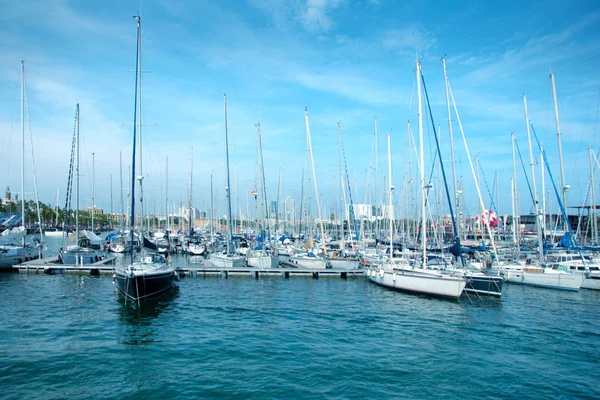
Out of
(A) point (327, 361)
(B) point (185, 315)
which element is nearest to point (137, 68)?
(B) point (185, 315)

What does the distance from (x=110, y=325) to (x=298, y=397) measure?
1229 cm

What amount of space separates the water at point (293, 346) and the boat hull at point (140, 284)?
2.78ft

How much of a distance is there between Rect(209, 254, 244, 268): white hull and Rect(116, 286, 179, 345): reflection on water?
12.5 metres

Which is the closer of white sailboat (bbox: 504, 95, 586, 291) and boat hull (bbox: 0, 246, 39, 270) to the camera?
white sailboat (bbox: 504, 95, 586, 291)

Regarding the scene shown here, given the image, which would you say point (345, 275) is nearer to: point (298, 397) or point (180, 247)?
point (298, 397)

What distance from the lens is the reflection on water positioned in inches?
736

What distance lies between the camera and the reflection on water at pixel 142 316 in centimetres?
1869

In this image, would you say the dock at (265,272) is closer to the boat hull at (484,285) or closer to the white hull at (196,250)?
the boat hull at (484,285)

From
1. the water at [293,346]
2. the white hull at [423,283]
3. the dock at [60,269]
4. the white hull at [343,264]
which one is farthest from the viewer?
the white hull at [343,264]

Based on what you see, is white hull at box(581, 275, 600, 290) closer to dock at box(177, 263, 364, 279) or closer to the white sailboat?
the white sailboat

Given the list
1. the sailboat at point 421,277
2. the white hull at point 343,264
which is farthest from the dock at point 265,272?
the sailboat at point 421,277

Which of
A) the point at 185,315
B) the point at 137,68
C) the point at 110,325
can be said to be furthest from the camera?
the point at 137,68

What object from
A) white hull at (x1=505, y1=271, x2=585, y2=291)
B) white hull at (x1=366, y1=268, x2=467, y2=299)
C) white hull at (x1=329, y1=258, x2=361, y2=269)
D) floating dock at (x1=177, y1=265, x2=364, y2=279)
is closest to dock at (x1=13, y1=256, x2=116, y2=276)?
floating dock at (x1=177, y1=265, x2=364, y2=279)

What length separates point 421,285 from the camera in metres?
29.1
